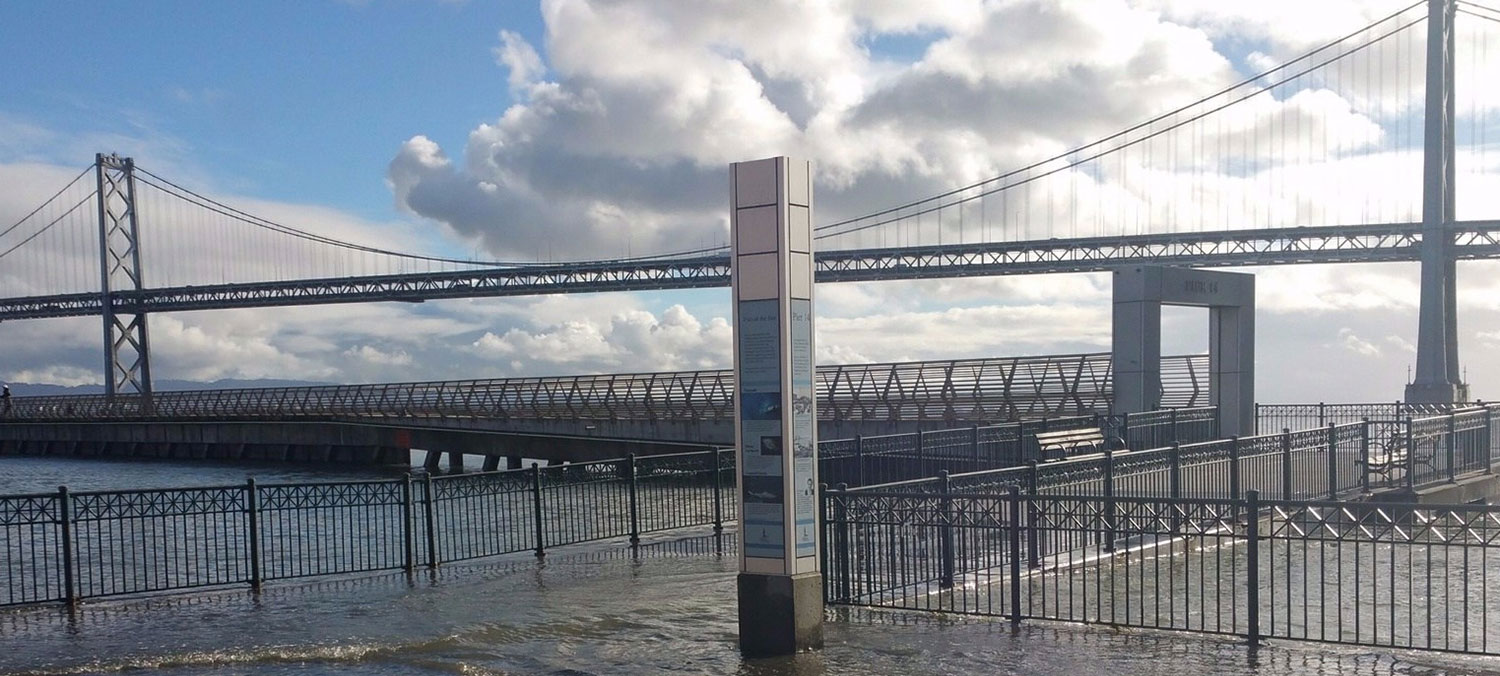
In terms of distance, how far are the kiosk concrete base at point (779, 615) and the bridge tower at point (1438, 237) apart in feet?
123

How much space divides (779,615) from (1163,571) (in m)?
5.19

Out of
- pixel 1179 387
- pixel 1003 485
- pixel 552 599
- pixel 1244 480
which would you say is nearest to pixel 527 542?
pixel 552 599

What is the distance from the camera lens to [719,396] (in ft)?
133

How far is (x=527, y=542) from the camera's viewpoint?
19125 mm

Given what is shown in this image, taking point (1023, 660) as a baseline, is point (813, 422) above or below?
above

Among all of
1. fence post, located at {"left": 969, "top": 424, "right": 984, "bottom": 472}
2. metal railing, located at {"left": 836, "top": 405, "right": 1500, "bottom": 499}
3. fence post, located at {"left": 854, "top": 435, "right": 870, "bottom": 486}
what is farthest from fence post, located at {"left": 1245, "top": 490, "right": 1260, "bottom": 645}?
fence post, located at {"left": 969, "top": 424, "right": 984, "bottom": 472}

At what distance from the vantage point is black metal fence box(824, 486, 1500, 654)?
956cm

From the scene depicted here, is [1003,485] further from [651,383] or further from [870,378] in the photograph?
[651,383]

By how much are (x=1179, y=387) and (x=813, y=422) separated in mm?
18590

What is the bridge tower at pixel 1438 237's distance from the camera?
42875mm

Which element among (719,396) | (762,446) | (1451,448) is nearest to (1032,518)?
(762,446)

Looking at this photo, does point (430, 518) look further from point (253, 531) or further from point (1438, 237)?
point (1438, 237)

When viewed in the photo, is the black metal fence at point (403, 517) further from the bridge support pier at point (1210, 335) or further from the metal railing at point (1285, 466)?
the bridge support pier at point (1210, 335)

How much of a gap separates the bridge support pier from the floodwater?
11.3m
